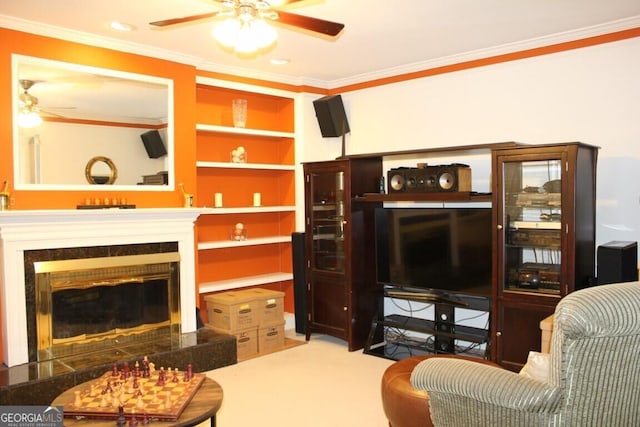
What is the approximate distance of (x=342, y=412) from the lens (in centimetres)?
344

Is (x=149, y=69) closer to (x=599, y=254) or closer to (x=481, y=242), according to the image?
(x=481, y=242)

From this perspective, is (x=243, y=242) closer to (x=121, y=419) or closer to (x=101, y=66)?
(x=101, y=66)

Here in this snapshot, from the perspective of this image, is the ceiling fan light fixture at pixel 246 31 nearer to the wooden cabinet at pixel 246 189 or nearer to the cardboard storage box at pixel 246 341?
the wooden cabinet at pixel 246 189

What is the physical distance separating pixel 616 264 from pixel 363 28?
235 cm

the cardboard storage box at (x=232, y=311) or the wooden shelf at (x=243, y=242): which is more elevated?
the wooden shelf at (x=243, y=242)

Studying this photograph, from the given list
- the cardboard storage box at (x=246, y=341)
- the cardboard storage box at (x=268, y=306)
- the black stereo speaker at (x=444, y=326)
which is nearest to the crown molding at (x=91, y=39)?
the cardboard storage box at (x=268, y=306)

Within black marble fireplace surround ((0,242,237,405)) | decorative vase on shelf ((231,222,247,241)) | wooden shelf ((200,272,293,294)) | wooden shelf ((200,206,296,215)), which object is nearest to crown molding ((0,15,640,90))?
wooden shelf ((200,206,296,215))

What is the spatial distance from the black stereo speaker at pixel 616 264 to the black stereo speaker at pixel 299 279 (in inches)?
105

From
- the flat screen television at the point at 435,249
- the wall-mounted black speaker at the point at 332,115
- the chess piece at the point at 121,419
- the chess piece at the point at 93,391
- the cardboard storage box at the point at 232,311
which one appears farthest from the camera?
the wall-mounted black speaker at the point at 332,115

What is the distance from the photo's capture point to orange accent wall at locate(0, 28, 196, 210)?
3.70 metres

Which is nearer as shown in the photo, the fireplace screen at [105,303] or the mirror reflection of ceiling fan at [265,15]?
the mirror reflection of ceiling fan at [265,15]

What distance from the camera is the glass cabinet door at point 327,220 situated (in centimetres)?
499

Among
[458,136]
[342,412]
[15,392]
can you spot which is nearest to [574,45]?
[458,136]

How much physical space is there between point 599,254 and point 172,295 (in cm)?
327
